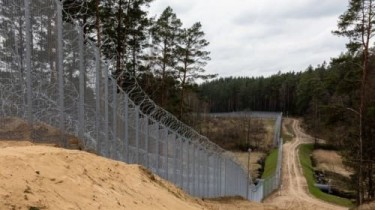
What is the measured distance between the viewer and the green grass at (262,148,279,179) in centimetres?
5854

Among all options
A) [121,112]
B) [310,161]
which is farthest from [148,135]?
[310,161]

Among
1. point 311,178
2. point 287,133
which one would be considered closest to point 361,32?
point 311,178

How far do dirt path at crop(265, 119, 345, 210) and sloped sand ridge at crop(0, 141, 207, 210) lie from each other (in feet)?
84.3

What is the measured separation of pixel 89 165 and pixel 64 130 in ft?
7.70

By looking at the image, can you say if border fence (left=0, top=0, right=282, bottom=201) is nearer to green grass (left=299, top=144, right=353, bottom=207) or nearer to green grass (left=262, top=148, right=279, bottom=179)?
green grass (left=299, top=144, right=353, bottom=207)

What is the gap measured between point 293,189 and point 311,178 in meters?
9.23

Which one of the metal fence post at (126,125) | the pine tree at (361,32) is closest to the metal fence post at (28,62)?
the metal fence post at (126,125)

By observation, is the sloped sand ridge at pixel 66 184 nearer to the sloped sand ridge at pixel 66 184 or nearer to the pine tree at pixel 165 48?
the sloped sand ridge at pixel 66 184

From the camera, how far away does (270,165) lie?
6488 cm

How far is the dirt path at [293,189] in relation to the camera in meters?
37.1

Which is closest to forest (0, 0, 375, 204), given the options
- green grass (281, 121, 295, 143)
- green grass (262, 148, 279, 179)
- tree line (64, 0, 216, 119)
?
tree line (64, 0, 216, 119)

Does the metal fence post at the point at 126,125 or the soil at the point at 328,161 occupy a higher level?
the metal fence post at the point at 126,125

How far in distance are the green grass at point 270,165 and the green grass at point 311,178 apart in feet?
12.9

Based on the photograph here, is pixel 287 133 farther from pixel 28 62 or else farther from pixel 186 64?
pixel 28 62
